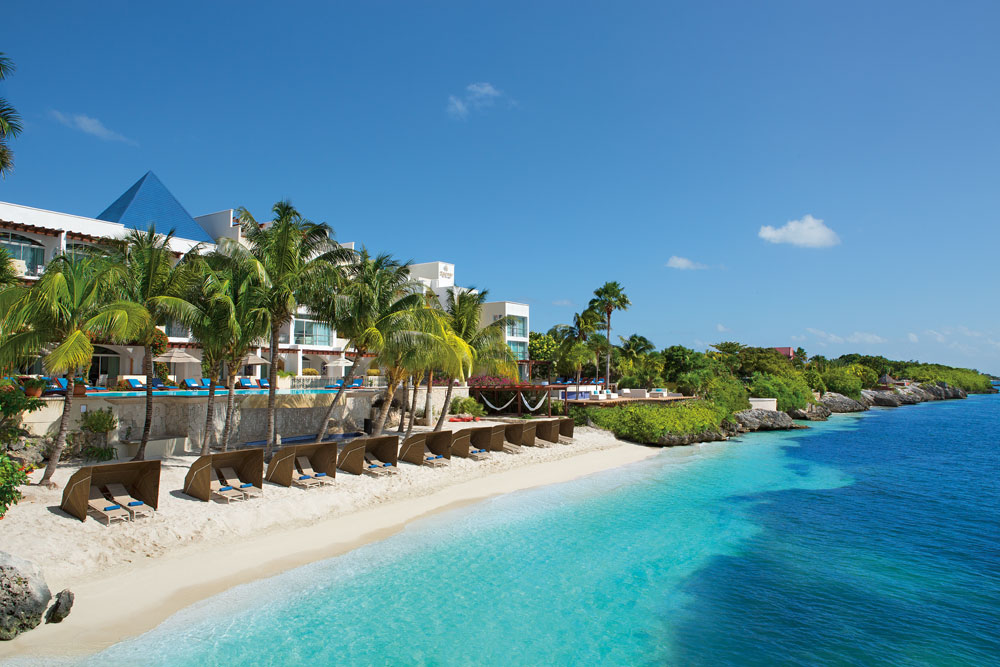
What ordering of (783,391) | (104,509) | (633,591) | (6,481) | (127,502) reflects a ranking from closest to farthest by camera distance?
(6,481) → (633,591) → (104,509) → (127,502) → (783,391)

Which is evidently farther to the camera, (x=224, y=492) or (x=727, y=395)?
(x=727, y=395)

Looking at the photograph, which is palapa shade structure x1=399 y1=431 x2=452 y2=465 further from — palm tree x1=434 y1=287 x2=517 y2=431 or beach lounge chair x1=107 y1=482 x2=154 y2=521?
beach lounge chair x1=107 y1=482 x2=154 y2=521

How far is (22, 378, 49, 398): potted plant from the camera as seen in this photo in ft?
52.4

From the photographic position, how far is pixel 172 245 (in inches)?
1350

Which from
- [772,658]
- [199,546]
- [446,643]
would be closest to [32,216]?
[199,546]

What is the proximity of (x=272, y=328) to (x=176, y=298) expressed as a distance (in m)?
2.91

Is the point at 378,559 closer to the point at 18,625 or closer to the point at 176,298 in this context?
the point at 18,625

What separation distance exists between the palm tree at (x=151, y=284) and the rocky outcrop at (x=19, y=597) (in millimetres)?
7775

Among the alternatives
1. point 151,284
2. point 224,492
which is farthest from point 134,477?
point 151,284

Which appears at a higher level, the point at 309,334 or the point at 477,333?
the point at 309,334

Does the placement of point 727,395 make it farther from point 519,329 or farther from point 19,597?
point 19,597

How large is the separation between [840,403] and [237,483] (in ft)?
244

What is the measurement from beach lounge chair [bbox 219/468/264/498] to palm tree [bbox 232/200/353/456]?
8.93 feet

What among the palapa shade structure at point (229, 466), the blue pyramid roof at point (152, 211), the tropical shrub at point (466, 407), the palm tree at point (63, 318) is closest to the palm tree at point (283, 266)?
the palapa shade structure at point (229, 466)
